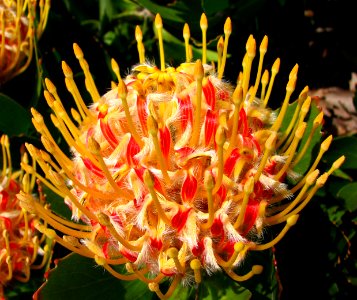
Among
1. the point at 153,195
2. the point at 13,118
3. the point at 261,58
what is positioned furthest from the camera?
the point at 13,118

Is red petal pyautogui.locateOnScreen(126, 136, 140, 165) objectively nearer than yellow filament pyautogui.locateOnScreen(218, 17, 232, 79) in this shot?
Yes

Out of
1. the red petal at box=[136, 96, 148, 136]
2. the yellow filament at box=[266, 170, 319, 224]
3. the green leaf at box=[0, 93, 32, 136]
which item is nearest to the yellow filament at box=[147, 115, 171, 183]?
the red petal at box=[136, 96, 148, 136]

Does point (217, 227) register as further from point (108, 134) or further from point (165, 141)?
point (108, 134)

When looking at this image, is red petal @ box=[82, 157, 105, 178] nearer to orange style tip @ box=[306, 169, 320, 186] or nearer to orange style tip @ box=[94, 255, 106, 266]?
orange style tip @ box=[94, 255, 106, 266]

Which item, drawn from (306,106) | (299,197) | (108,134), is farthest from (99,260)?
(306,106)

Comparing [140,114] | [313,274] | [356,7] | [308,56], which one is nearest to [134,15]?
[308,56]

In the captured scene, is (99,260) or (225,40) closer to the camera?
(99,260)

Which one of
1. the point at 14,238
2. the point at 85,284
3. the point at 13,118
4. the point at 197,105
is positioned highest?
the point at 197,105
